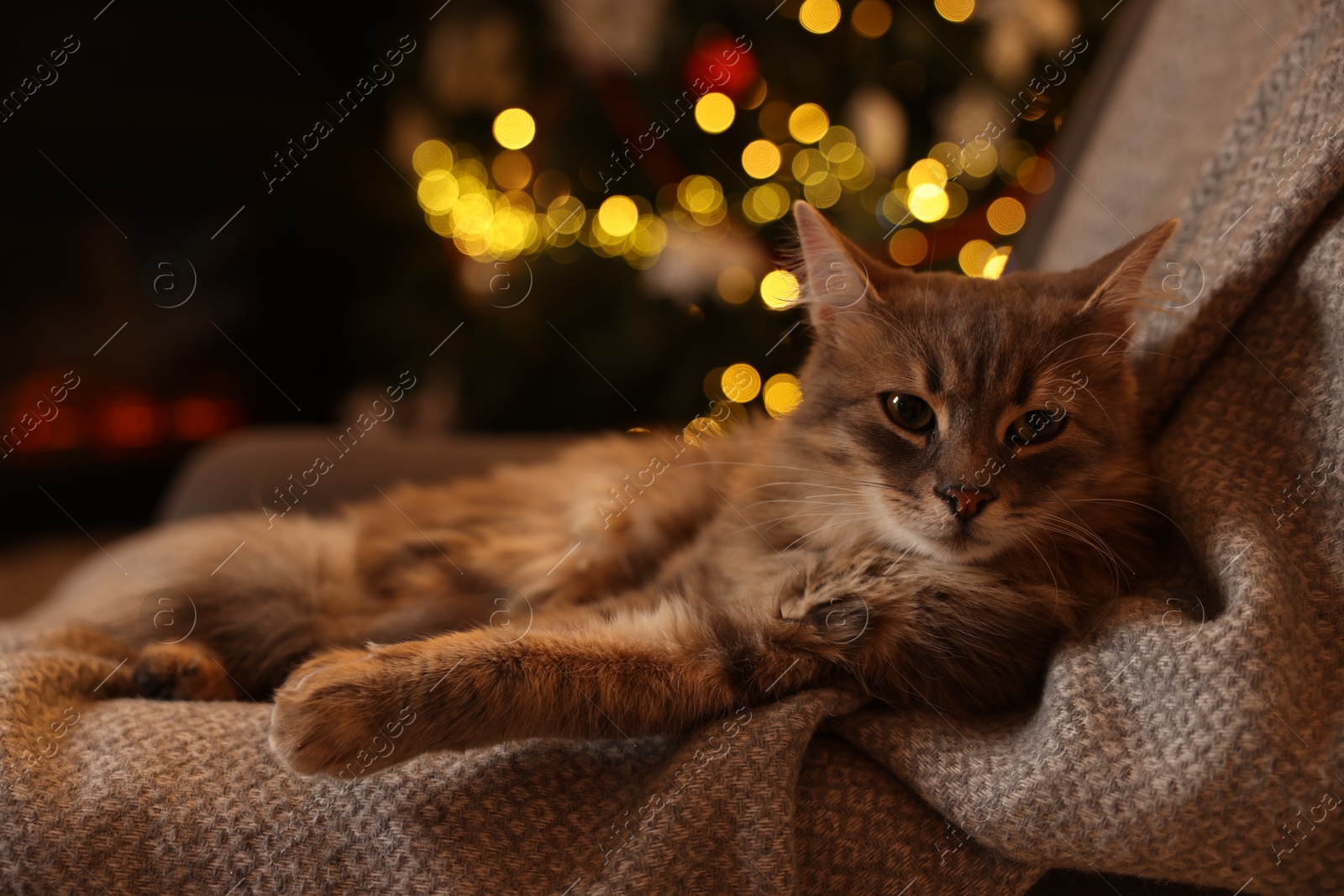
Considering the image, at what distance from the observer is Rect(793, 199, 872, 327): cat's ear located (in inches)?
47.9

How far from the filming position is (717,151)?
2.78m

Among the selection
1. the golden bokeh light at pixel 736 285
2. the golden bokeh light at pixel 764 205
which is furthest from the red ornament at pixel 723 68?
the golden bokeh light at pixel 736 285

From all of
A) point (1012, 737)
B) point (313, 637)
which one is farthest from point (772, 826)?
point (313, 637)

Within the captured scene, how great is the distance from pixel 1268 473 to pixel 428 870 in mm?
932

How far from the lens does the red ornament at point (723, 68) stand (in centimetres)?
260

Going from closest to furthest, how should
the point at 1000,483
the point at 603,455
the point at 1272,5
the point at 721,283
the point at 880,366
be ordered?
the point at 1000,483 → the point at 880,366 → the point at 1272,5 → the point at 603,455 → the point at 721,283

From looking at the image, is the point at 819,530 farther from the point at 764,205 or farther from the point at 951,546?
the point at 764,205

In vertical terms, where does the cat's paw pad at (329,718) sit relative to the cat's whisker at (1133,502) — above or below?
above

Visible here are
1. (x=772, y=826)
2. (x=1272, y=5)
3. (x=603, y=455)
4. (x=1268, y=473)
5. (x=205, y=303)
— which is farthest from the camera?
(x=205, y=303)

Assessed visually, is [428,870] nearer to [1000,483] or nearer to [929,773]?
[929,773]

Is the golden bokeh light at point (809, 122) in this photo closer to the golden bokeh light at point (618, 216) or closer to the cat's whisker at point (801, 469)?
the golden bokeh light at point (618, 216)

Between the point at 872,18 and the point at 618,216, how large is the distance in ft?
3.16

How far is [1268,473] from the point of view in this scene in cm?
94

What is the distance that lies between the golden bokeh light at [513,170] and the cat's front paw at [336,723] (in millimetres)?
2526
